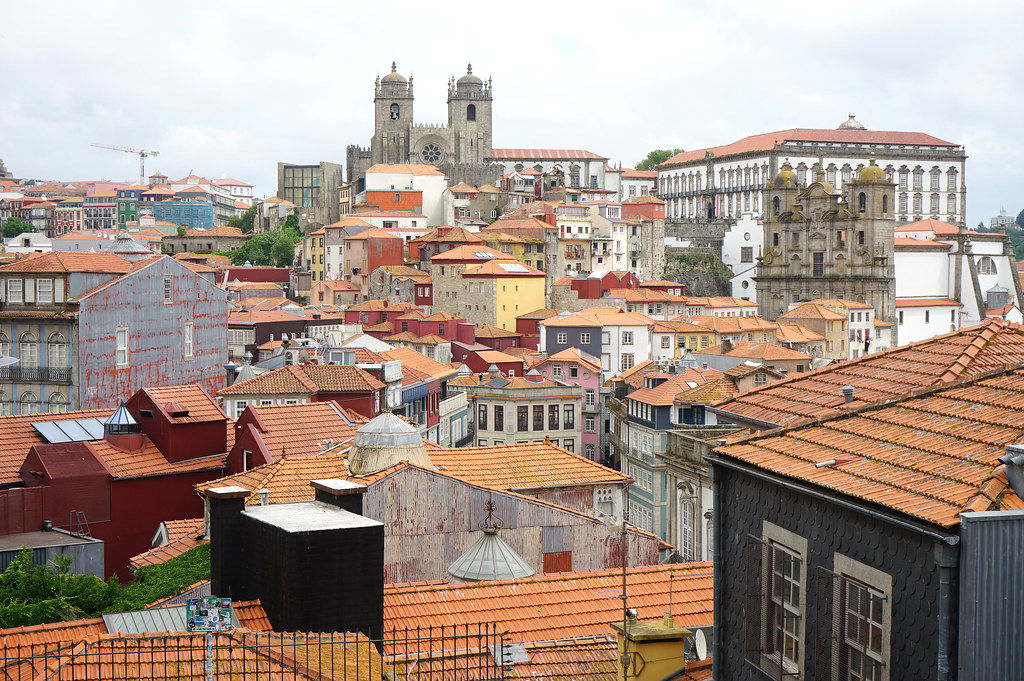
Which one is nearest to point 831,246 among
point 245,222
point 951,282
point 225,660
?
point 951,282

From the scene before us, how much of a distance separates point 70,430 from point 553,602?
44.6ft

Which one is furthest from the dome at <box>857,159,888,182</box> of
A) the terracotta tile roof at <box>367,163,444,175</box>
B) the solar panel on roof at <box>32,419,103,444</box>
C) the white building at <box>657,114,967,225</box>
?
the solar panel on roof at <box>32,419,103,444</box>

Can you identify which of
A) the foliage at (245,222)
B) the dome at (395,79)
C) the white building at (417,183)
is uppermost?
the dome at (395,79)

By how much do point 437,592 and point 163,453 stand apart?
11.9m

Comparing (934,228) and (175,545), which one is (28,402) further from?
(934,228)

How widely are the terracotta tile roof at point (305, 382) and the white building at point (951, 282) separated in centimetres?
6486

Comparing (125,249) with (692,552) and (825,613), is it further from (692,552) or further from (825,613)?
(825,613)

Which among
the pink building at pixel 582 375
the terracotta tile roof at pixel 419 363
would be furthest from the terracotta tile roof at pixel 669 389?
the pink building at pixel 582 375

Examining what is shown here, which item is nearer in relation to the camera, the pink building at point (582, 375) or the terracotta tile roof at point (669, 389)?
the terracotta tile roof at point (669, 389)

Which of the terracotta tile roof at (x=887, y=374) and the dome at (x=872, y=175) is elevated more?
the dome at (x=872, y=175)

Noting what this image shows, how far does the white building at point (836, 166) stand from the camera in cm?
11412

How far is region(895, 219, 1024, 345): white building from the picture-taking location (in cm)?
9450

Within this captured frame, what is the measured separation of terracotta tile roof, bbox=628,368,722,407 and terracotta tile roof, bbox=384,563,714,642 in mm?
29999

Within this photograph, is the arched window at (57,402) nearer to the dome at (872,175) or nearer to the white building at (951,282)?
the white building at (951,282)
